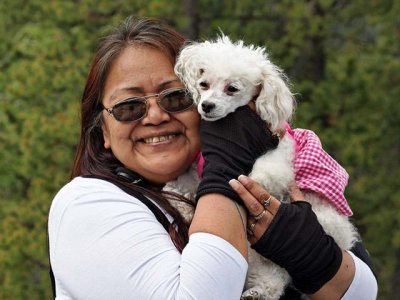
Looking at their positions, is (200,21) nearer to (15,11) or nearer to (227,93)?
(15,11)

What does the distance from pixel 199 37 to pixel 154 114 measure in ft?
19.0

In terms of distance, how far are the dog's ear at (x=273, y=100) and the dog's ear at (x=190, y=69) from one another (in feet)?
0.74

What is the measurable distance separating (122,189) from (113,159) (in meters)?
0.33

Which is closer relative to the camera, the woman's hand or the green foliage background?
the woman's hand

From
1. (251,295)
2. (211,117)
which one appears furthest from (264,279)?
(211,117)

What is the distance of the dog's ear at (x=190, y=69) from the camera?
2.81m

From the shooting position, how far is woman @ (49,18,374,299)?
2328 mm

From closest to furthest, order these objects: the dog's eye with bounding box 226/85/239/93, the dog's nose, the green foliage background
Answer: the dog's nose → the dog's eye with bounding box 226/85/239/93 → the green foliage background

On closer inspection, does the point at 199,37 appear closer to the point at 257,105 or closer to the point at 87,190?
the point at 257,105

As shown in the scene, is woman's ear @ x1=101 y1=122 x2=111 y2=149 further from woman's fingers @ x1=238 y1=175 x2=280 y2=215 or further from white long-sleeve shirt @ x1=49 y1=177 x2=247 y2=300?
woman's fingers @ x1=238 y1=175 x2=280 y2=215

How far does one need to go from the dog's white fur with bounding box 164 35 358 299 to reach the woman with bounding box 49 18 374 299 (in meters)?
0.06

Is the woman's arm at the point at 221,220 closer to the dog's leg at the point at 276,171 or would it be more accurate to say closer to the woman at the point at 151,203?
the woman at the point at 151,203

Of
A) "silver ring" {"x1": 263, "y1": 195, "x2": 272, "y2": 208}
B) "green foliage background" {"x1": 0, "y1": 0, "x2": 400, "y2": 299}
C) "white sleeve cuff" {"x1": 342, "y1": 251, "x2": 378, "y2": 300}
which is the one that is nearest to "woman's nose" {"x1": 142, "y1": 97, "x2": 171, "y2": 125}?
"silver ring" {"x1": 263, "y1": 195, "x2": 272, "y2": 208}

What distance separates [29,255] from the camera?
8.66 metres
